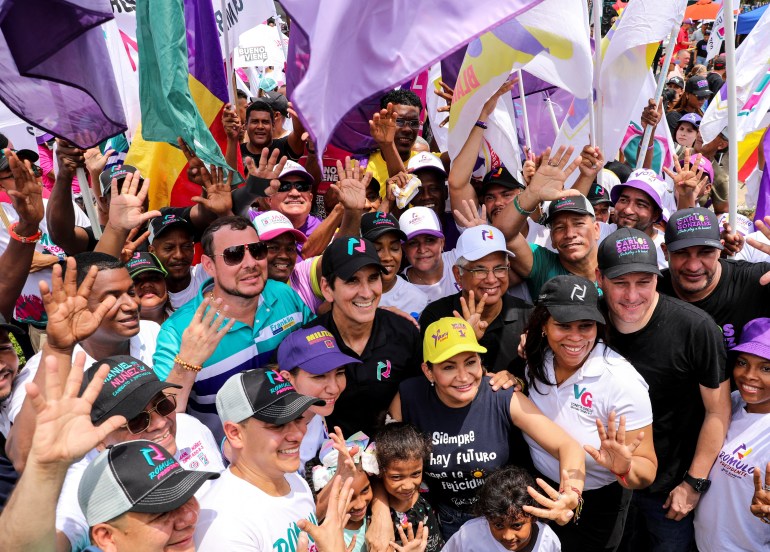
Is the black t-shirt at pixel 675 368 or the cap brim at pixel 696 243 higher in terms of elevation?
the cap brim at pixel 696 243

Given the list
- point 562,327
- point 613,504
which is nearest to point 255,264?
point 562,327

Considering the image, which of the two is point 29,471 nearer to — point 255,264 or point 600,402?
point 255,264

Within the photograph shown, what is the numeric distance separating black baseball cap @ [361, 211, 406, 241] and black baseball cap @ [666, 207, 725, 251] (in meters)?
1.64

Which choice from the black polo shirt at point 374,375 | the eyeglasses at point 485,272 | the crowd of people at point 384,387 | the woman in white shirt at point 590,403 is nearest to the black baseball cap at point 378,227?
the crowd of people at point 384,387

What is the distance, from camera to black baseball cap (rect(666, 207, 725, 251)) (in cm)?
376

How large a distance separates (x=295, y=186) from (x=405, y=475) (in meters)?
2.65

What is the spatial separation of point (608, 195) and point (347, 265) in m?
2.60

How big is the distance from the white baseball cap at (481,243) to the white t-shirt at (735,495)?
154cm

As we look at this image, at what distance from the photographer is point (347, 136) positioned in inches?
216

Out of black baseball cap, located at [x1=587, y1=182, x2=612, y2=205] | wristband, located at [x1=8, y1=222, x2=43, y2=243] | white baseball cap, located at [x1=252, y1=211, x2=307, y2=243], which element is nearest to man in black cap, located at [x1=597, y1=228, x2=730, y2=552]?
black baseball cap, located at [x1=587, y1=182, x2=612, y2=205]

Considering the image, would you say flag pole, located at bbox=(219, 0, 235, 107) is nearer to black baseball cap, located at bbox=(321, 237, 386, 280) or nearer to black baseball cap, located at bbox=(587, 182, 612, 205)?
black baseball cap, located at bbox=(321, 237, 386, 280)

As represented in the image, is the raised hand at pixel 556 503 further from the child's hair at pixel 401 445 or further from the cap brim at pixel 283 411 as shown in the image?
the cap brim at pixel 283 411

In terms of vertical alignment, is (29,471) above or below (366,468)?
above

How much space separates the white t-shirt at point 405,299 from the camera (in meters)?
4.48
